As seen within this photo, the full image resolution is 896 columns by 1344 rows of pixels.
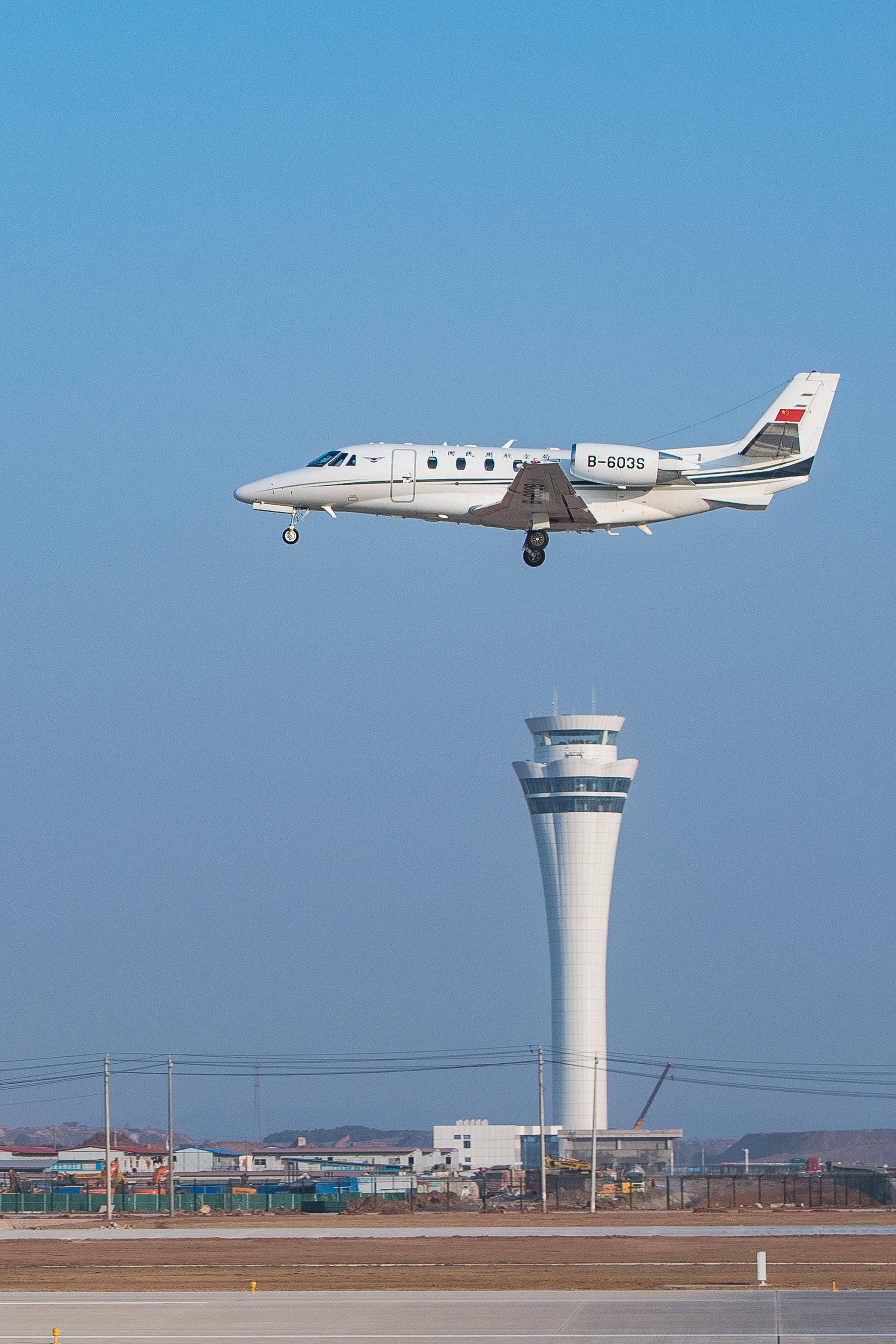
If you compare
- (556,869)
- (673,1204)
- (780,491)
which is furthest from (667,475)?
(556,869)

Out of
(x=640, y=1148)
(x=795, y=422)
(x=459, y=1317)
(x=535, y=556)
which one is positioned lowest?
(x=640, y=1148)

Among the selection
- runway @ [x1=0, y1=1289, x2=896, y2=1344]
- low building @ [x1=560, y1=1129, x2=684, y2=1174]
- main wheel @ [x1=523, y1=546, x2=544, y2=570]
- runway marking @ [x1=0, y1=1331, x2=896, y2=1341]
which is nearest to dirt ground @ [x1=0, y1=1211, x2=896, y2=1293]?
runway @ [x1=0, y1=1289, x2=896, y2=1344]

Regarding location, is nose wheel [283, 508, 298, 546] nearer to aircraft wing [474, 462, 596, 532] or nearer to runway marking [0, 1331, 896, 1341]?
aircraft wing [474, 462, 596, 532]

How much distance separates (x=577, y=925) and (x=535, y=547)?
486 feet

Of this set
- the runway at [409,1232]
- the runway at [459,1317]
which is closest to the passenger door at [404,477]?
the runway at [459,1317]

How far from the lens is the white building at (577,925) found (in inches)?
7667

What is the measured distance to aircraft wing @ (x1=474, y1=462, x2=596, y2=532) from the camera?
47812 millimetres

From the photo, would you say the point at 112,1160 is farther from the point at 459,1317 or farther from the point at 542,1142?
the point at 459,1317

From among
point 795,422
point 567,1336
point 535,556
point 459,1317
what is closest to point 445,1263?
point 459,1317

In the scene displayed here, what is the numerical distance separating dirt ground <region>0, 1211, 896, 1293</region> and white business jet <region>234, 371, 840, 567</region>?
19721 millimetres

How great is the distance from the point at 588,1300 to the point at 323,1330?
692cm

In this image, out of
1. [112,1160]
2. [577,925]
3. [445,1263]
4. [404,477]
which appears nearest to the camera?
[445,1263]

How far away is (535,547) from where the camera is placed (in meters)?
51.1

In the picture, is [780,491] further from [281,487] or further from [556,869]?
[556,869]
